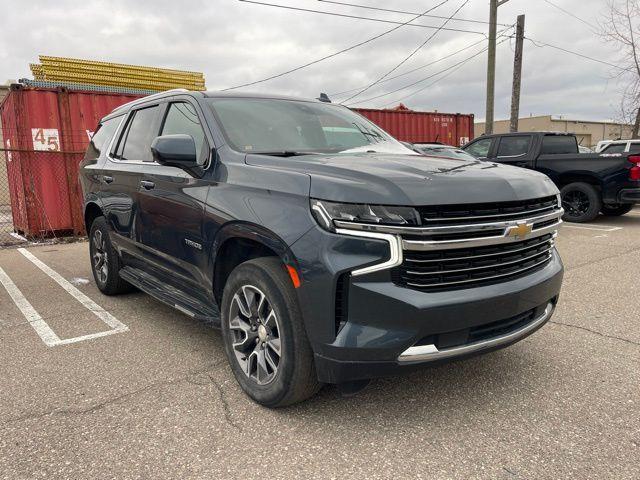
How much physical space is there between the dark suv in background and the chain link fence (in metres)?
7.19

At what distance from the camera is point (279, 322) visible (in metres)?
2.49

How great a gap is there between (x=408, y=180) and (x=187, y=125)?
192cm

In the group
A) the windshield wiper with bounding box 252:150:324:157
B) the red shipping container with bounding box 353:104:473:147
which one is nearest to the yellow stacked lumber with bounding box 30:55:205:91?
the red shipping container with bounding box 353:104:473:147

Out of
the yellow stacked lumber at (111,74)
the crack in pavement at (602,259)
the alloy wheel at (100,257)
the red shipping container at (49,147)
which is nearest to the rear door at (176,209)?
the alloy wheel at (100,257)

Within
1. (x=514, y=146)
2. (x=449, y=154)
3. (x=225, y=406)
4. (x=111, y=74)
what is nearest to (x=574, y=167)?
(x=514, y=146)

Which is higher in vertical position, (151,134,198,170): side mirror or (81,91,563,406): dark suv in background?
(151,134,198,170): side mirror

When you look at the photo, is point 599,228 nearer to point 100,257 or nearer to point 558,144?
point 558,144

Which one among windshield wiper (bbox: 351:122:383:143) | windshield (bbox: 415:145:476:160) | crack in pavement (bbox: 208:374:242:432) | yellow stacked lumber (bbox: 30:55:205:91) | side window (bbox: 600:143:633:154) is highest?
yellow stacked lumber (bbox: 30:55:205:91)

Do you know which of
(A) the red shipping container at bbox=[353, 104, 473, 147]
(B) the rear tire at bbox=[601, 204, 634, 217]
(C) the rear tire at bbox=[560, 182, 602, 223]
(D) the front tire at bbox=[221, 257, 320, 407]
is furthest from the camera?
(A) the red shipping container at bbox=[353, 104, 473, 147]

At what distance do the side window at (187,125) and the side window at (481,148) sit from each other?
8214mm

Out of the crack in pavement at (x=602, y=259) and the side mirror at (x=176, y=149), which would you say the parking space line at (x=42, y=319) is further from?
the crack in pavement at (x=602, y=259)

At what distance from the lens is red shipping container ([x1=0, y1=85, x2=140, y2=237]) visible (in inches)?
368

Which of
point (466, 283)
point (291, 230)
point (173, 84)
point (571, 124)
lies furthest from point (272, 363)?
point (571, 124)

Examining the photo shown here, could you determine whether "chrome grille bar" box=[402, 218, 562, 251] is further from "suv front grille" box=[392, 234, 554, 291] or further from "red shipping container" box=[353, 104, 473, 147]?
"red shipping container" box=[353, 104, 473, 147]
